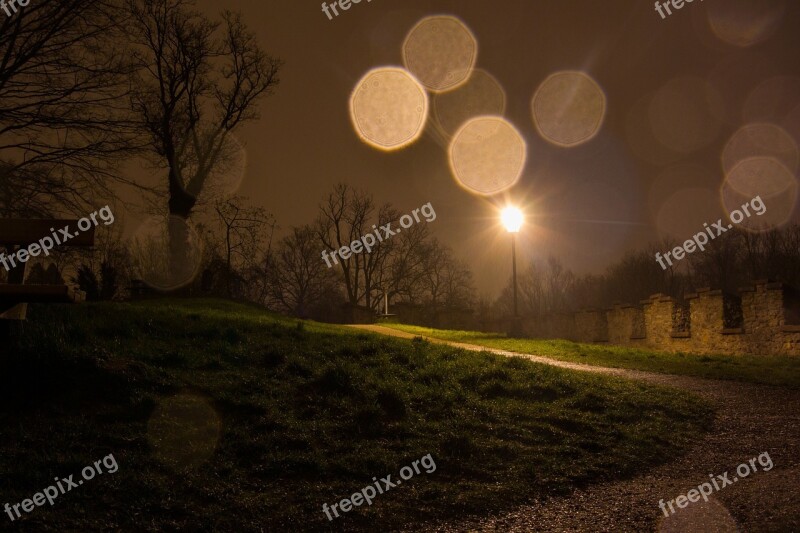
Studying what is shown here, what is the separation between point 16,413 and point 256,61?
2958 centimetres

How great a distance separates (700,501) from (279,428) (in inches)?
159

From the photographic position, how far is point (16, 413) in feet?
18.8

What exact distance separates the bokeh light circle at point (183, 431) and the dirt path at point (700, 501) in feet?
7.68

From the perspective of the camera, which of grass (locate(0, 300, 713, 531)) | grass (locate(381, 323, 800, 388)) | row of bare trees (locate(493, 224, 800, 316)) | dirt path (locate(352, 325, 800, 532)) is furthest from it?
row of bare trees (locate(493, 224, 800, 316))

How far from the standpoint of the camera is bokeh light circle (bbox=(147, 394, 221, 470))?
210 inches

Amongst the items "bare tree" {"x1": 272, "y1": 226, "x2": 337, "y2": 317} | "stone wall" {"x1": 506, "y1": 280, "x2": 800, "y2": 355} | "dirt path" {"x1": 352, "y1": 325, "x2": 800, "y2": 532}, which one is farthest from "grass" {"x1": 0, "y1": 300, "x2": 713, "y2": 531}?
"bare tree" {"x1": 272, "y1": 226, "x2": 337, "y2": 317}

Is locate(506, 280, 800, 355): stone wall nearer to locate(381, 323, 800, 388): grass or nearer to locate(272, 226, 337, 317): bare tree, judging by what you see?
locate(381, 323, 800, 388): grass

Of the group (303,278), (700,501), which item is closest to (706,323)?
(700,501)

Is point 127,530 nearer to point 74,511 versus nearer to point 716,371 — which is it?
point 74,511

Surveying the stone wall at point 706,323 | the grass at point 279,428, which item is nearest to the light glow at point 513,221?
the stone wall at point 706,323

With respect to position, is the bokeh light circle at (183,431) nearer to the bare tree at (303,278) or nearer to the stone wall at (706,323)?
the stone wall at (706,323)

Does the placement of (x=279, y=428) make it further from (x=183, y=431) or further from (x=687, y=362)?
(x=687, y=362)

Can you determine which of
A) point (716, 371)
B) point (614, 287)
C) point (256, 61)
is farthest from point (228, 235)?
point (614, 287)

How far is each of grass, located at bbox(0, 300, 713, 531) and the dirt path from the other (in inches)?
9.9
